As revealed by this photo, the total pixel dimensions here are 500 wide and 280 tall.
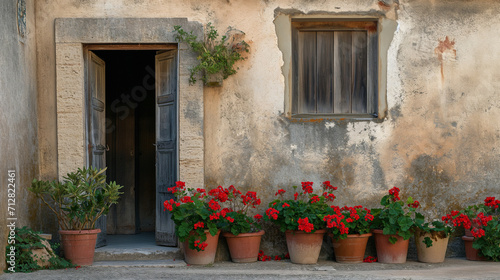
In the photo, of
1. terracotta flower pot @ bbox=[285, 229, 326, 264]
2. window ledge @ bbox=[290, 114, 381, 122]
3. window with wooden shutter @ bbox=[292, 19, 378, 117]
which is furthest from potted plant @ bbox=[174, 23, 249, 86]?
terracotta flower pot @ bbox=[285, 229, 326, 264]

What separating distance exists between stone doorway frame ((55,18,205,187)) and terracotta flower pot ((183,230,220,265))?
69 centimetres

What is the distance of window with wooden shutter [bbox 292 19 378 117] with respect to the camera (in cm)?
717

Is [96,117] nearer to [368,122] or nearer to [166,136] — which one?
[166,136]

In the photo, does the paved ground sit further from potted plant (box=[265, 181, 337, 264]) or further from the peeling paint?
the peeling paint

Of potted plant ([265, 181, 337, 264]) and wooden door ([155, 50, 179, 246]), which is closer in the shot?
potted plant ([265, 181, 337, 264])

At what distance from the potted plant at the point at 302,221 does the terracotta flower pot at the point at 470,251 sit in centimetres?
160

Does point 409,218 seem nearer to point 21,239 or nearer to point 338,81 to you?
point 338,81

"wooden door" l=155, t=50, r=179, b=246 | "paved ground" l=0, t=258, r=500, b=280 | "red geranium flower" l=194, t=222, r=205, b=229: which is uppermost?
"wooden door" l=155, t=50, r=179, b=246

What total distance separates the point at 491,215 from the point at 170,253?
3698 mm

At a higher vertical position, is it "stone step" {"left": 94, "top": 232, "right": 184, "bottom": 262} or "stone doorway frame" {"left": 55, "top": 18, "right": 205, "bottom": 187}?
"stone doorway frame" {"left": 55, "top": 18, "right": 205, "bottom": 187}

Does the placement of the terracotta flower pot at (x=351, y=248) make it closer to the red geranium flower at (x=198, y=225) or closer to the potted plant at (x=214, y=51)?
the red geranium flower at (x=198, y=225)

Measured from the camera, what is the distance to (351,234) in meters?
6.50

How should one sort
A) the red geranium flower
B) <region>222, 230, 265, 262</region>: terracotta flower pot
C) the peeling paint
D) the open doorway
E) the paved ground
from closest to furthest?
the paved ground < the red geranium flower < <region>222, 230, 265, 262</region>: terracotta flower pot < the peeling paint < the open doorway

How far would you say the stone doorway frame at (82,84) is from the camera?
6.76 m
